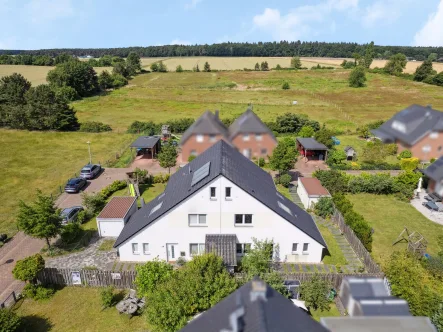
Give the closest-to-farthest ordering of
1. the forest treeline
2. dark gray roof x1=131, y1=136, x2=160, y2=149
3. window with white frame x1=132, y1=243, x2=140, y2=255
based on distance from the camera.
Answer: window with white frame x1=132, y1=243, x2=140, y2=255, dark gray roof x1=131, y1=136, x2=160, y2=149, the forest treeline

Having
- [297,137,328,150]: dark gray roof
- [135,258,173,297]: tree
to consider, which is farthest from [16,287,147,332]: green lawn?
[297,137,328,150]: dark gray roof

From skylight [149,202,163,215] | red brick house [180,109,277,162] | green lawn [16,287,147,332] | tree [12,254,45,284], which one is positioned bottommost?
green lawn [16,287,147,332]

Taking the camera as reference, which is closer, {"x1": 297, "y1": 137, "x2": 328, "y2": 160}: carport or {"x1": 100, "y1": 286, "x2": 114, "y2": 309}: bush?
{"x1": 100, "y1": 286, "x2": 114, "y2": 309}: bush

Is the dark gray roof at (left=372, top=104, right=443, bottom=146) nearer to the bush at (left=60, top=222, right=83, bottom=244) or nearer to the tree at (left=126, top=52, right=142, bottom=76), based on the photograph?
the bush at (left=60, top=222, right=83, bottom=244)

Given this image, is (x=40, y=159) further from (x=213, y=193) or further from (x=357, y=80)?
(x=357, y=80)

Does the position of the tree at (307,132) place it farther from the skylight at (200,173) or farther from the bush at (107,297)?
the bush at (107,297)

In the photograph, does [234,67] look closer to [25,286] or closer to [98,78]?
[98,78]

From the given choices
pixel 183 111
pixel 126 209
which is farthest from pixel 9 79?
pixel 126 209
